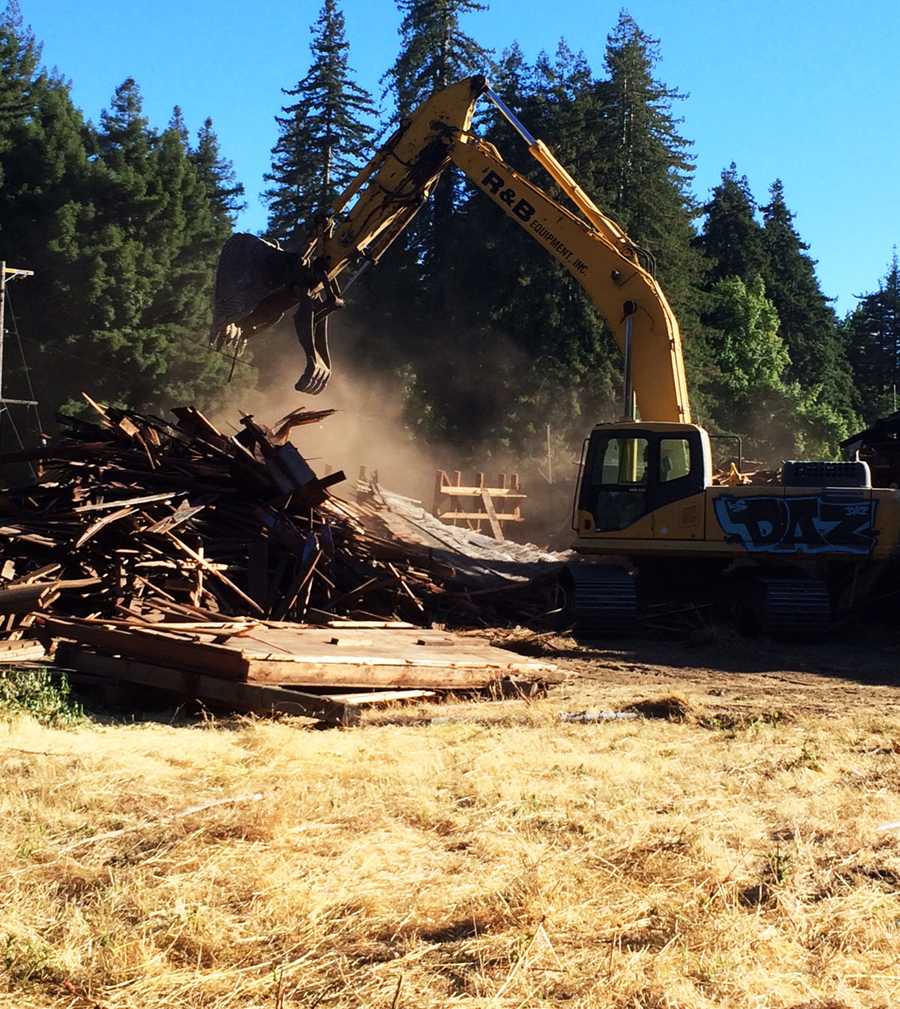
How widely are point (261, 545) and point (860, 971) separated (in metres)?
10.4

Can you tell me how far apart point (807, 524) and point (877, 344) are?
3032 inches

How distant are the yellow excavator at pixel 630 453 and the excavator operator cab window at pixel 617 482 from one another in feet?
0.05

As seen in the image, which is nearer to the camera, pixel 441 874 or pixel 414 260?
pixel 441 874

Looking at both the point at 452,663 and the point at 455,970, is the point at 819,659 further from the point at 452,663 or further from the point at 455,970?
the point at 455,970

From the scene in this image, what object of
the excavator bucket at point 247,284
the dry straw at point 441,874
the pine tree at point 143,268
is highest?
the pine tree at point 143,268

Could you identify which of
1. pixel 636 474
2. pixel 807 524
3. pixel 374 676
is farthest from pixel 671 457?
pixel 374 676

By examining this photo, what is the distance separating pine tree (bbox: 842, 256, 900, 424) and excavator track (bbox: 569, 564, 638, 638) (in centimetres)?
6988

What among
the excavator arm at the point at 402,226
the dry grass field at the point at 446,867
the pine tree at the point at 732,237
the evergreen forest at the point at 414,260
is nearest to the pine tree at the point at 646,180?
the evergreen forest at the point at 414,260

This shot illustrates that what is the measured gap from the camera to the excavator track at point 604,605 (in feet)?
47.7

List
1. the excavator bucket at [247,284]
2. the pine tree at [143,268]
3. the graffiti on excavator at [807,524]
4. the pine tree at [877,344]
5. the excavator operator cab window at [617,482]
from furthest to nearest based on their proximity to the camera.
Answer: the pine tree at [877,344] < the pine tree at [143,268] < the excavator bucket at [247,284] < the excavator operator cab window at [617,482] < the graffiti on excavator at [807,524]

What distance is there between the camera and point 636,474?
15023 mm

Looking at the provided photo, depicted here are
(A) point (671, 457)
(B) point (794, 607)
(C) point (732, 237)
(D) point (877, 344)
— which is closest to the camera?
(B) point (794, 607)

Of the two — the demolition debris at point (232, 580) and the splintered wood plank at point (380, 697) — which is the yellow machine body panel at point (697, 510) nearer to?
the demolition debris at point (232, 580)

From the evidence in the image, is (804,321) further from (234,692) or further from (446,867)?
(446,867)
